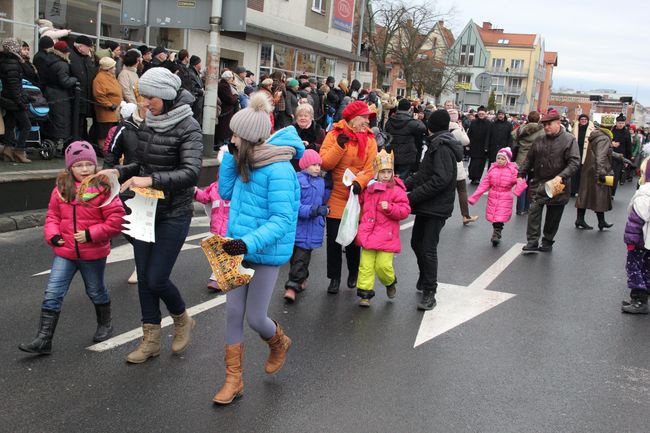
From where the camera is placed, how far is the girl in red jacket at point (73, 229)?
4945 mm

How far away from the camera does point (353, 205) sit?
6.69m

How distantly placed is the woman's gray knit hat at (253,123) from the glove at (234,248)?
0.65 meters

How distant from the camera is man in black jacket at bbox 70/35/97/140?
1211 centimetres

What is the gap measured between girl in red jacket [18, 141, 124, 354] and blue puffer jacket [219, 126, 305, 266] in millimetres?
1019

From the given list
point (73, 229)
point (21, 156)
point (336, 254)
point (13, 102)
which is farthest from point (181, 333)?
point (21, 156)

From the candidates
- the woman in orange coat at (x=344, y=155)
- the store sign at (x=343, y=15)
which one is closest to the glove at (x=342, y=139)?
the woman in orange coat at (x=344, y=155)

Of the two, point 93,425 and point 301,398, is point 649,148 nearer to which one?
point 301,398

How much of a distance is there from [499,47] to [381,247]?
117947 mm

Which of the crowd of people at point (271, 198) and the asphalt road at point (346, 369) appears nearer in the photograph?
the asphalt road at point (346, 369)

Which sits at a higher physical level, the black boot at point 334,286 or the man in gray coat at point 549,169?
the man in gray coat at point 549,169

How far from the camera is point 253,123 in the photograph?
14.1ft

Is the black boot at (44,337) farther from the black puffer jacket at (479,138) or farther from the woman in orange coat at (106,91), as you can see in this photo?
the black puffer jacket at (479,138)

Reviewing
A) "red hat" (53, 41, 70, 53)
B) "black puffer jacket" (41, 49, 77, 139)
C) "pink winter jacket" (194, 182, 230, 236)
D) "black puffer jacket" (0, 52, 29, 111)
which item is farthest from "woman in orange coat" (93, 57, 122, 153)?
"pink winter jacket" (194, 182, 230, 236)

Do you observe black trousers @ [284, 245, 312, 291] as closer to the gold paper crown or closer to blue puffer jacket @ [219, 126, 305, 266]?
the gold paper crown
